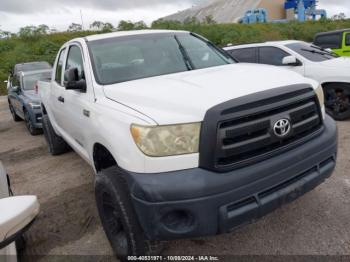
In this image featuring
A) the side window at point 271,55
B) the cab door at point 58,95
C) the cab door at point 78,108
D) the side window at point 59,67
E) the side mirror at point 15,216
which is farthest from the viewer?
the side window at point 271,55

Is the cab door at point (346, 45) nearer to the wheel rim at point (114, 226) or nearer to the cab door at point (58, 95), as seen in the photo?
the cab door at point (58, 95)

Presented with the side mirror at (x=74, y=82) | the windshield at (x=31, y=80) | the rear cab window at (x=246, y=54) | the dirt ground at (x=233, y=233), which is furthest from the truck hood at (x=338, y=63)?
the windshield at (x=31, y=80)

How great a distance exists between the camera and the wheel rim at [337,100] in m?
6.04

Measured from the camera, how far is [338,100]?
611 cm

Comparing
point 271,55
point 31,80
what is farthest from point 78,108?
point 31,80

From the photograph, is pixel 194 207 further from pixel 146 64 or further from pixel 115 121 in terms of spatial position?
pixel 146 64

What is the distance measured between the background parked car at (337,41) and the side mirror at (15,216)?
11.3m

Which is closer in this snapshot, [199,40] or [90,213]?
[90,213]

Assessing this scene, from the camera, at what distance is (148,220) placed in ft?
6.75

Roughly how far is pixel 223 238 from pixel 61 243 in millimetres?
1521

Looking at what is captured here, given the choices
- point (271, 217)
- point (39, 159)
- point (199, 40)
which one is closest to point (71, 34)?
point (39, 159)

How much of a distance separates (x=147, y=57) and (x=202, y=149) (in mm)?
1587

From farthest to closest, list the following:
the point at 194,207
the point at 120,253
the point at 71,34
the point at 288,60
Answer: the point at 71,34, the point at 288,60, the point at 120,253, the point at 194,207

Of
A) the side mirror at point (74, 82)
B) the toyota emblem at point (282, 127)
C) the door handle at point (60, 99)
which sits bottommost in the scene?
the toyota emblem at point (282, 127)
